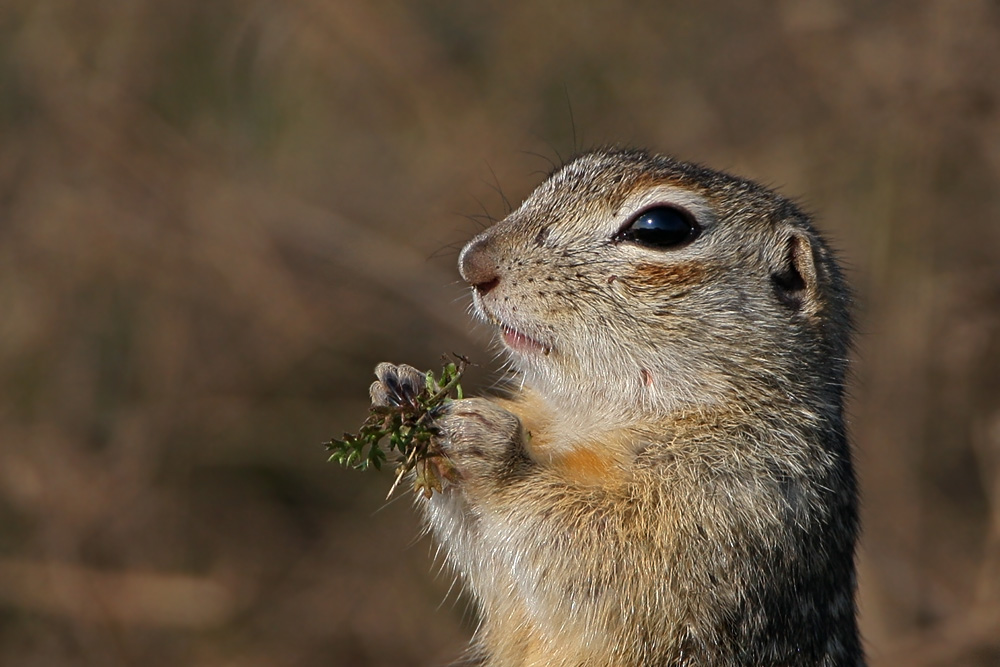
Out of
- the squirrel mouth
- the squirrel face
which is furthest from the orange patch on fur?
the squirrel mouth

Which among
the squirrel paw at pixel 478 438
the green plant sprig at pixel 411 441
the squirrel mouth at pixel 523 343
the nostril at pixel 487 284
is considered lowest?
the green plant sprig at pixel 411 441

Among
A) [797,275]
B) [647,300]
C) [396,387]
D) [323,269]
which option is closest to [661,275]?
[647,300]

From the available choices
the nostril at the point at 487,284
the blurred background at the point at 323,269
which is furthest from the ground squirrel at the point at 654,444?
the blurred background at the point at 323,269

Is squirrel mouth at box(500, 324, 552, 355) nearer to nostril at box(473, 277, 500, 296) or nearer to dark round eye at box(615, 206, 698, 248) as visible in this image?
nostril at box(473, 277, 500, 296)

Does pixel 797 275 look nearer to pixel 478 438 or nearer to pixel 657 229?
pixel 657 229

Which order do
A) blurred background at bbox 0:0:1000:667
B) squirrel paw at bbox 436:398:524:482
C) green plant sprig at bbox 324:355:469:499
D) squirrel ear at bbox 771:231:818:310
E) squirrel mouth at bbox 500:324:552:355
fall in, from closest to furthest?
1. green plant sprig at bbox 324:355:469:499
2. squirrel paw at bbox 436:398:524:482
3. squirrel mouth at bbox 500:324:552:355
4. squirrel ear at bbox 771:231:818:310
5. blurred background at bbox 0:0:1000:667

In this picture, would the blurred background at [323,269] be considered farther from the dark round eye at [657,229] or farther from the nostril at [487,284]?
the nostril at [487,284]

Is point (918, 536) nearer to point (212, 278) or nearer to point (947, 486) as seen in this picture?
point (947, 486)
